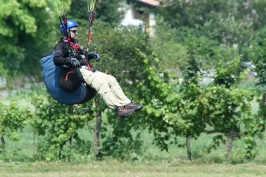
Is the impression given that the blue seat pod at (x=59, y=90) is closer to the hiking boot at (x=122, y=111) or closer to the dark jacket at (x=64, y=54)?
the dark jacket at (x=64, y=54)

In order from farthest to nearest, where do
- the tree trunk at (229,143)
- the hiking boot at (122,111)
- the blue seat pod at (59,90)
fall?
1. the tree trunk at (229,143)
2. the blue seat pod at (59,90)
3. the hiking boot at (122,111)

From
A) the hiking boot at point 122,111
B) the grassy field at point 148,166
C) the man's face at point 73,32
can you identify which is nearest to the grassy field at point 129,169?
the grassy field at point 148,166

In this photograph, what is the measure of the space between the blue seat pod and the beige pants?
6.0 inches

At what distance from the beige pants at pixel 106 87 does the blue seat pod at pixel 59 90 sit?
154 millimetres

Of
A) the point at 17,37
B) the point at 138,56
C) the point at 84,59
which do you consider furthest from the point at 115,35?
the point at 17,37

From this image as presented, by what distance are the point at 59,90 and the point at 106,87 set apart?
642mm

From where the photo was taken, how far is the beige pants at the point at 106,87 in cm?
1062

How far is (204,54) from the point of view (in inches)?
530

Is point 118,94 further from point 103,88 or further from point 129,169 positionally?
point 129,169

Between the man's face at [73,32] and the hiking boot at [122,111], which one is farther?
the man's face at [73,32]

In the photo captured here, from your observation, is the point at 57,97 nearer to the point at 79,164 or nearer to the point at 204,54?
the point at 79,164

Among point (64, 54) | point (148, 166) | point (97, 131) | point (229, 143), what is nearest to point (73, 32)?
point (64, 54)

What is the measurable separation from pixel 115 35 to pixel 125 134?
170cm

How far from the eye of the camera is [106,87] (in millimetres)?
10742
